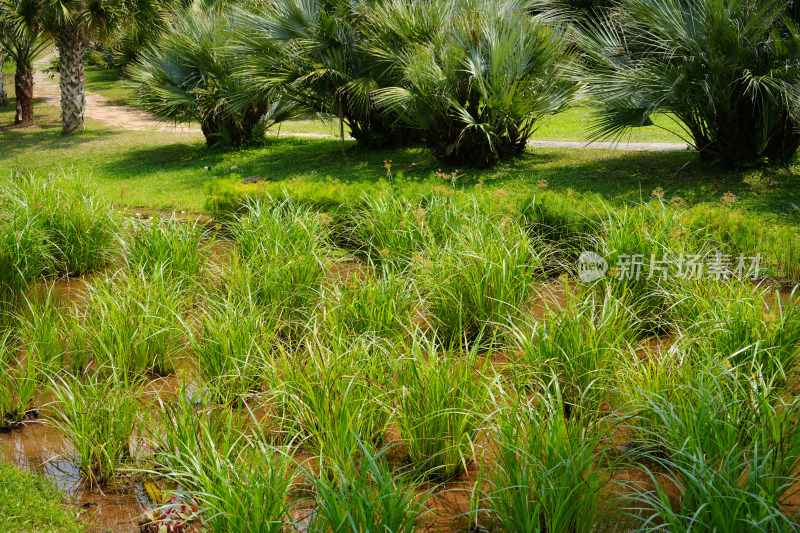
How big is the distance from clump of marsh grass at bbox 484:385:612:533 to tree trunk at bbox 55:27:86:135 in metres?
14.9

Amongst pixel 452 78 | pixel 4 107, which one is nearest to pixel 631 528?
pixel 452 78

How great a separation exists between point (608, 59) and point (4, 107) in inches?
772

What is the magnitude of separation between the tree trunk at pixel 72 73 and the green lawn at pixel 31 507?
13803mm

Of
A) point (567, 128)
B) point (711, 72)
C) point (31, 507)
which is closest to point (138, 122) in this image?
point (567, 128)

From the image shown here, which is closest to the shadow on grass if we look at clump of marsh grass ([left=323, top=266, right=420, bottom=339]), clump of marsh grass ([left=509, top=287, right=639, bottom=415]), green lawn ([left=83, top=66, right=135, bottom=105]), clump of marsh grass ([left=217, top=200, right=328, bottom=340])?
clump of marsh grass ([left=217, top=200, right=328, bottom=340])

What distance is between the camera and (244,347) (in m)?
4.05

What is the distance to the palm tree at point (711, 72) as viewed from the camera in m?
7.48

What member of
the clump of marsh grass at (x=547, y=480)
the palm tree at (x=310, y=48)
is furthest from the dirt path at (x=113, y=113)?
the clump of marsh grass at (x=547, y=480)

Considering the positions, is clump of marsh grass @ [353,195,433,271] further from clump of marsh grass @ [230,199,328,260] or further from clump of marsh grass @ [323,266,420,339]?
clump of marsh grass @ [323,266,420,339]

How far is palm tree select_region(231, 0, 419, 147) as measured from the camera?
36.3ft

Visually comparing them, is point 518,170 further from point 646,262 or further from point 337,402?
point 337,402

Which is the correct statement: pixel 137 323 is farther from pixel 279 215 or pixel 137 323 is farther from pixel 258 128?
pixel 258 128

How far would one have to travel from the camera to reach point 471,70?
9.45m

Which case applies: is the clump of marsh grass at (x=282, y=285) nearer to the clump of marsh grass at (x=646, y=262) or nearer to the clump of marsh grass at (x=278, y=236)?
the clump of marsh grass at (x=278, y=236)
